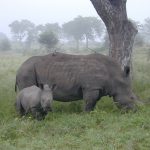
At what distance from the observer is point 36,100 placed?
8430 mm

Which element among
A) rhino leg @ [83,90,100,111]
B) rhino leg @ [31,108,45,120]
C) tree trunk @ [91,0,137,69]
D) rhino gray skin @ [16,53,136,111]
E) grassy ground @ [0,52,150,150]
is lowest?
grassy ground @ [0,52,150,150]

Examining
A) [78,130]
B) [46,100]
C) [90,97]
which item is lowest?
[78,130]

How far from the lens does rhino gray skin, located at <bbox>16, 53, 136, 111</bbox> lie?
919 cm

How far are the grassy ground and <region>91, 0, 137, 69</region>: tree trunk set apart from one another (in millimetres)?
1913

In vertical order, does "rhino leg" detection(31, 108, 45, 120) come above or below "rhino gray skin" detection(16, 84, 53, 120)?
below

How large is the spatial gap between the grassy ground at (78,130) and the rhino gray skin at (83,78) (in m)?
0.39

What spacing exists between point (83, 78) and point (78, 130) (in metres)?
1.67

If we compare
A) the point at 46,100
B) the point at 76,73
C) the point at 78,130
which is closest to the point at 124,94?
the point at 76,73

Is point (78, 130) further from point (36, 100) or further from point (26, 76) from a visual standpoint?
point (26, 76)

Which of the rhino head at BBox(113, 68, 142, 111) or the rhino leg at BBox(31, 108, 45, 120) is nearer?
the rhino leg at BBox(31, 108, 45, 120)

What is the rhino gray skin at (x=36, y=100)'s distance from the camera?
322 inches

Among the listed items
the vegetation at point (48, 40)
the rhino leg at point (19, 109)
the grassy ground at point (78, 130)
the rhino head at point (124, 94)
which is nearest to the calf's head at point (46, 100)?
the grassy ground at point (78, 130)

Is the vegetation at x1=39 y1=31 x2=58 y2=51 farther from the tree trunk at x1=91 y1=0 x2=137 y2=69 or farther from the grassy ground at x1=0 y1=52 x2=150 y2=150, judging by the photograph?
the grassy ground at x1=0 y1=52 x2=150 y2=150

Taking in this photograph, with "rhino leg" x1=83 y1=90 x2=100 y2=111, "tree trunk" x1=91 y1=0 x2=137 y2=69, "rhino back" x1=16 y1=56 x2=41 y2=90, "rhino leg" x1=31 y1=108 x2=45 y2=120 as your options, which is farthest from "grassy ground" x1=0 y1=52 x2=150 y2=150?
"tree trunk" x1=91 y1=0 x2=137 y2=69
